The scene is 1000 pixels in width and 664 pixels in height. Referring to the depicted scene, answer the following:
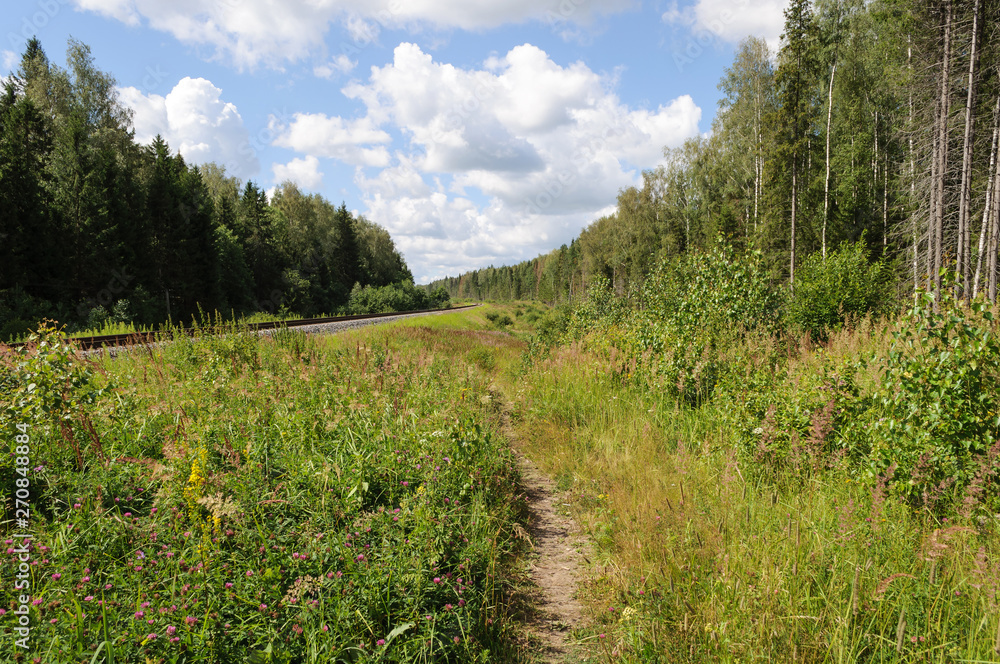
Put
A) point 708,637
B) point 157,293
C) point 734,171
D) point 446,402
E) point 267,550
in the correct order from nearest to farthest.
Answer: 1. point 708,637
2. point 267,550
3. point 446,402
4. point 157,293
5. point 734,171

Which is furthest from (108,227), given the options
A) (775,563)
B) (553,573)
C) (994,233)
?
(994,233)

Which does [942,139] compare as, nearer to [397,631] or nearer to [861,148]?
[861,148]

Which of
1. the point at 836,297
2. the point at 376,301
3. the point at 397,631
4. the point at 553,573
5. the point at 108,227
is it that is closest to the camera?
the point at 397,631

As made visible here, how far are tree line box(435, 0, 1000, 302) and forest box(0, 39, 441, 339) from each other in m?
22.2

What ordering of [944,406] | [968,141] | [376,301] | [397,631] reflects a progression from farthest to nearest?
1. [376,301]
2. [968,141]
3. [944,406]
4. [397,631]

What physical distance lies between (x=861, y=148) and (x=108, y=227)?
37.2 metres

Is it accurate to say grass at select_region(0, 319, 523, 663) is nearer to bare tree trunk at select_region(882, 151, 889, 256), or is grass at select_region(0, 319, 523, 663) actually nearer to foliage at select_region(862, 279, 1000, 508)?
foliage at select_region(862, 279, 1000, 508)

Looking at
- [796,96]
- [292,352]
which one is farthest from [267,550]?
[796,96]

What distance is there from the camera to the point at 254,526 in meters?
2.95

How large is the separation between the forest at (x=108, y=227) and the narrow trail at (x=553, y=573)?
14.5m

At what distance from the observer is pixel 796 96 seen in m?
20.5

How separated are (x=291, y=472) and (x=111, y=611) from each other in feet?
4.42

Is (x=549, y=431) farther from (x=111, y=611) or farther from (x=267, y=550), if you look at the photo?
(x=111, y=611)

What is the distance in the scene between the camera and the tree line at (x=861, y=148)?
14.0 metres
